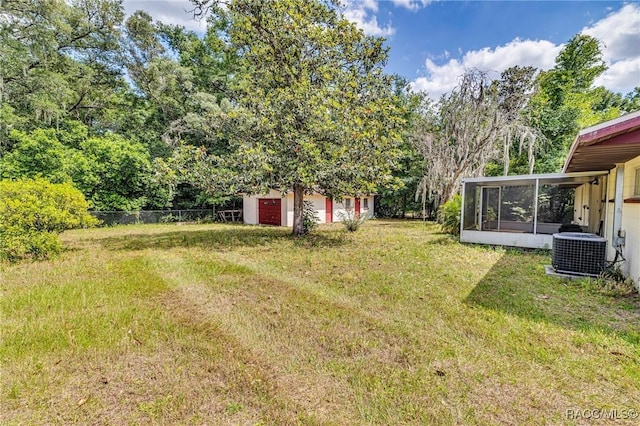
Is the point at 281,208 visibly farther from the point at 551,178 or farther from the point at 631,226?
the point at 631,226

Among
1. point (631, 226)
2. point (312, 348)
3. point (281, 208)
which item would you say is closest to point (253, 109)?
point (281, 208)

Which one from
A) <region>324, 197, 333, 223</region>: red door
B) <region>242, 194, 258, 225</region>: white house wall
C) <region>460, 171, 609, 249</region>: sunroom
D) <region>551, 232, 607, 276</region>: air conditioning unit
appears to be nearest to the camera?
<region>551, 232, 607, 276</region>: air conditioning unit

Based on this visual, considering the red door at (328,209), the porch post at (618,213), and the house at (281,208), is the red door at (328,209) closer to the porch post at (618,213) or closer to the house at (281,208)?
the house at (281,208)

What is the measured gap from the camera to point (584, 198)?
36.6 feet

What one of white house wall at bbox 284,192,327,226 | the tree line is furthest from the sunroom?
white house wall at bbox 284,192,327,226

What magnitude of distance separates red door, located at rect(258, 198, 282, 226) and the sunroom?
9.93 metres

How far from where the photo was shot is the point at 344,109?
9.58 meters

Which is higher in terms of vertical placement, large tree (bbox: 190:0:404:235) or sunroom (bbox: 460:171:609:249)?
large tree (bbox: 190:0:404:235)

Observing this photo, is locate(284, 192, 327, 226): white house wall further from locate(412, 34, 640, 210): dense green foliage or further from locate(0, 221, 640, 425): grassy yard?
locate(0, 221, 640, 425): grassy yard

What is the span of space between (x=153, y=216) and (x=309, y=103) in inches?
514

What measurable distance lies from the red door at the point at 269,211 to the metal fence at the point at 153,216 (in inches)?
137

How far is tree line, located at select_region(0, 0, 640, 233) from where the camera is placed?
9.48 m

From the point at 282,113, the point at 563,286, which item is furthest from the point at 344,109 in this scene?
the point at 563,286

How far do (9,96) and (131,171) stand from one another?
606cm
